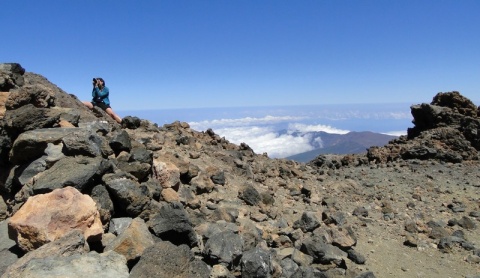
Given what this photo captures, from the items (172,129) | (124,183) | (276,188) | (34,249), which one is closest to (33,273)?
(34,249)

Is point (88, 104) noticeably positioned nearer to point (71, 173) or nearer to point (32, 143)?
point (32, 143)

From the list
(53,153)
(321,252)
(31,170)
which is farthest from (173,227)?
(321,252)

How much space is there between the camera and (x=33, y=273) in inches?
185

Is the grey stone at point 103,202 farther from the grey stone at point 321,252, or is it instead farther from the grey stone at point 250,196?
the grey stone at point 250,196

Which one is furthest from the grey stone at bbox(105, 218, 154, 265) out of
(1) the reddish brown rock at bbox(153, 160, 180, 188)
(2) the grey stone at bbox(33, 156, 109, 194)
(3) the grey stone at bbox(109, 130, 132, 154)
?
(3) the grey stone at bbox(109, 130, 132, 154)

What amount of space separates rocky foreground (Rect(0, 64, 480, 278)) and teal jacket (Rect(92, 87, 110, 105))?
4.43 feet

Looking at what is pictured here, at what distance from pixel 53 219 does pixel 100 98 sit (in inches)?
490

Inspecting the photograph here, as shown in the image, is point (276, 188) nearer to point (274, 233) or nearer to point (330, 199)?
point (330, 199)

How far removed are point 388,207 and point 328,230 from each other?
5.46 metres

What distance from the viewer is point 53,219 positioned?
5.96 m

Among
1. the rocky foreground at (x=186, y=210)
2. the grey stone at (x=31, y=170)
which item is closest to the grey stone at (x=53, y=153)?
the rocky foreground at (x=186, y=210)

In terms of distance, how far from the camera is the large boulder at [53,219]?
5875 millimetres

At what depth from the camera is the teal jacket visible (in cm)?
1728

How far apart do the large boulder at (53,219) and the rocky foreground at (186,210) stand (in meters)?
0.02
